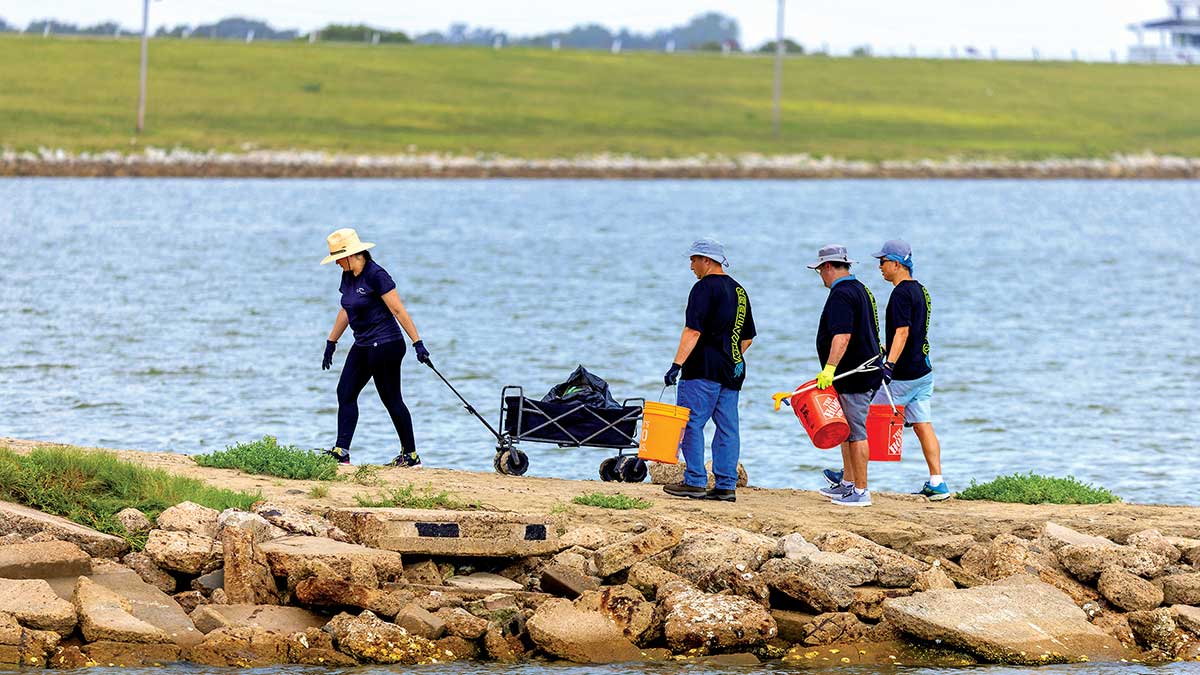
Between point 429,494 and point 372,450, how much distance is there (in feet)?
17.9

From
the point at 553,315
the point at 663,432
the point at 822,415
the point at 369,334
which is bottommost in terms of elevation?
the point at 553,315

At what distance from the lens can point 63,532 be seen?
11.3 m

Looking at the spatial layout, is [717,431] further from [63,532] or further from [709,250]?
[63,532]

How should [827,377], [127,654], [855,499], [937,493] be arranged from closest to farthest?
1. [127,654]
2. [827,377]
3. [855,499]
4. [937,493]

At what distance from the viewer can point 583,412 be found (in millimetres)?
15039

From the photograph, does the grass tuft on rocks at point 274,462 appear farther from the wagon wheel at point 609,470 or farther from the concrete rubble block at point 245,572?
the concrete rubble block at point 245,572

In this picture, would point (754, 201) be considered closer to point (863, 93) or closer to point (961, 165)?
point (961, 165)

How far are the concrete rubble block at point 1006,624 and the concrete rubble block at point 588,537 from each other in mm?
1963

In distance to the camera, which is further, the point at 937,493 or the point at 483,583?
the point at 937,493

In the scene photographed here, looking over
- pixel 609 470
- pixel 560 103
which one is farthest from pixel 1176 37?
pixel 609 470

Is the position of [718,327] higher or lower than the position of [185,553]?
higher

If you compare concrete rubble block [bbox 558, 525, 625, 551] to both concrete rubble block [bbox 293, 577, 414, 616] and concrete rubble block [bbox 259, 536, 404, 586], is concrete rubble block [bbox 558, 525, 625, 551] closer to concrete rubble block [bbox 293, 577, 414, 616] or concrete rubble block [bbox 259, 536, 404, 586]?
concrete rubble block [bbox 259, 536, 404, 586]

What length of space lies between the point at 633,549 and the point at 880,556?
5.06 feet

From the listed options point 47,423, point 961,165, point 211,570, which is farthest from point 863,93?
point 211,570
